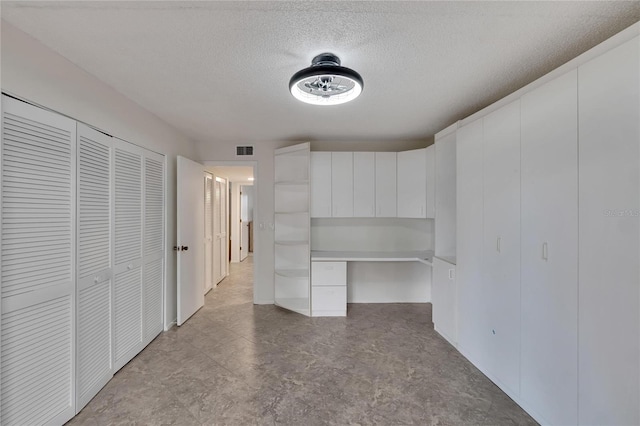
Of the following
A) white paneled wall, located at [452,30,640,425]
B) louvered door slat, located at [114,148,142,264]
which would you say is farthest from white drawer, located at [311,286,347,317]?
louvered door slat, located at [114,148,142,264]

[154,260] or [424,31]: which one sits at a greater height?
[424,31]

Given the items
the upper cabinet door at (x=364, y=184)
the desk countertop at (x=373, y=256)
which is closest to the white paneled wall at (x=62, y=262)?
the desk countertop at (x=373, y=256)

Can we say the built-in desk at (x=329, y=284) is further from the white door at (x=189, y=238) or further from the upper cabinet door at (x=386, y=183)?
the white door at (x=189, y=238)

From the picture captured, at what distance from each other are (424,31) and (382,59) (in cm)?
32

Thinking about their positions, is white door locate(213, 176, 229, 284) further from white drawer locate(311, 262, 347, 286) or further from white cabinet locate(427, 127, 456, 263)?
white cabinet locate(427, 127, 456, 263)

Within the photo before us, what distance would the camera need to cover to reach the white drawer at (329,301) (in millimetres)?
3428

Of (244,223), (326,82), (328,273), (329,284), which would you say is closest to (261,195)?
(328,273)

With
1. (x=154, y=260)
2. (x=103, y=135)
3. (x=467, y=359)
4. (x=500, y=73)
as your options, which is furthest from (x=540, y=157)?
(x=154, y=260)

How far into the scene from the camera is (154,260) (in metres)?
2.77

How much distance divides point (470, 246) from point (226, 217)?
4563 mm

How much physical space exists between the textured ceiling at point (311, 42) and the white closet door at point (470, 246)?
473 mm

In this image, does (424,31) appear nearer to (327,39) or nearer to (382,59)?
(382,59)

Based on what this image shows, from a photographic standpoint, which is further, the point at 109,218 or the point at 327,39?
the point at 109,218

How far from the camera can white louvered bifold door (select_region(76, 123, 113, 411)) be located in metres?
1.80
